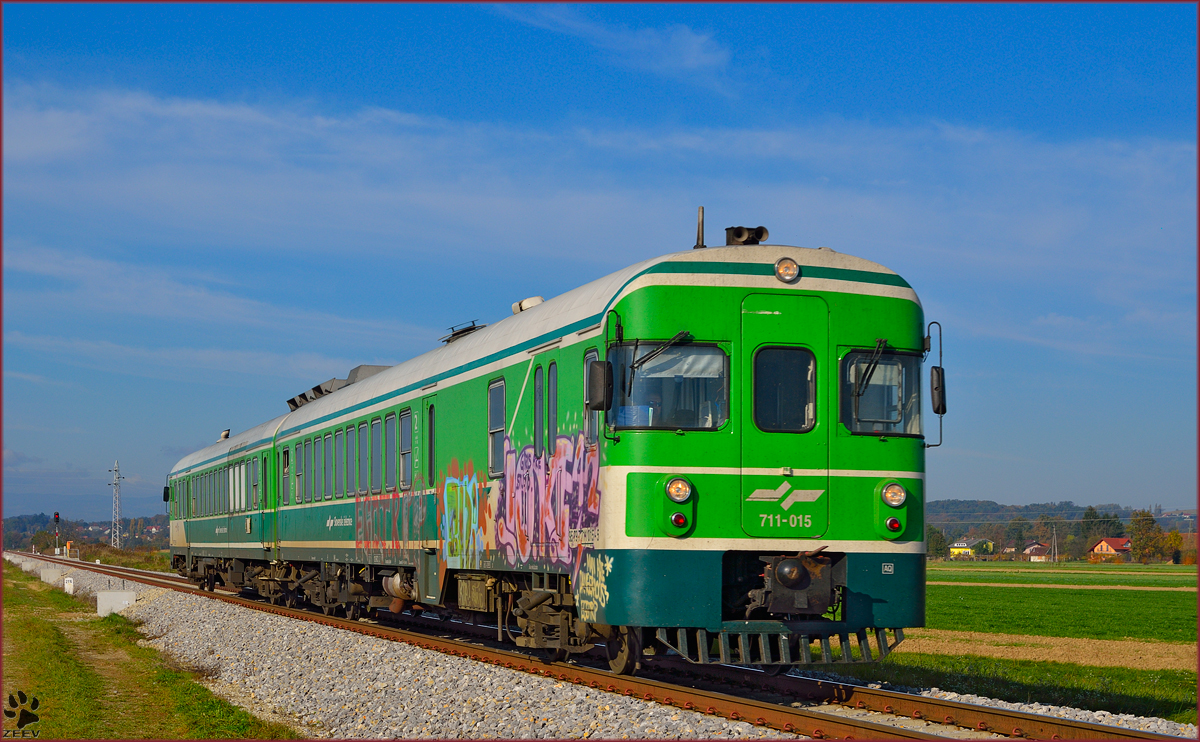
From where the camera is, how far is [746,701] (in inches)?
362

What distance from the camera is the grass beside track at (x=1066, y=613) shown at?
29812 millimetres

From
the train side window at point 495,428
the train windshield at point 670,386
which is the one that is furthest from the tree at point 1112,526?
the train windshield at point 670,386

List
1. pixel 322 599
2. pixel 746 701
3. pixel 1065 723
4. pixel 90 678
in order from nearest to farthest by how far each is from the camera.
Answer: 1. pixel 1065 723
2. pixel 746 701
3. pixel 90 678
4. pixel 322 599

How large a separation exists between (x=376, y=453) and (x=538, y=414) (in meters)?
6.08

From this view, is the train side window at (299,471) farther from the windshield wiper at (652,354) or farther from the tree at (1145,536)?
the tree at (1145,536)

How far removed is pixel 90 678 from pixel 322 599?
18.8 ft

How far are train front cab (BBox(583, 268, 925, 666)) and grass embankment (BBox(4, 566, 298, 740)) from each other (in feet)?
11.8

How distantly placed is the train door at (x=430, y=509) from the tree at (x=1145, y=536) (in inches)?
6212

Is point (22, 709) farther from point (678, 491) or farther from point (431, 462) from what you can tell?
point (678, 491)

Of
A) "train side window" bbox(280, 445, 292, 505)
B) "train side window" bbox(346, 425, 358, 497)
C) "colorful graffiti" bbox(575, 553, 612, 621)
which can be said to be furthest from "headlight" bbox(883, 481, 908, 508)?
"train side window" bbox(280, 445, 292, 505)

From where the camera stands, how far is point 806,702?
33.6 ft

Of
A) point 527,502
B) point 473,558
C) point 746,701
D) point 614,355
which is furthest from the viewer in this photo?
point 473,558

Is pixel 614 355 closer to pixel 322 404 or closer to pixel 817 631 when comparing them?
pixel 817 631

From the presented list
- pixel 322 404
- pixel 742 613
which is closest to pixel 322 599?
pixel 322 404
